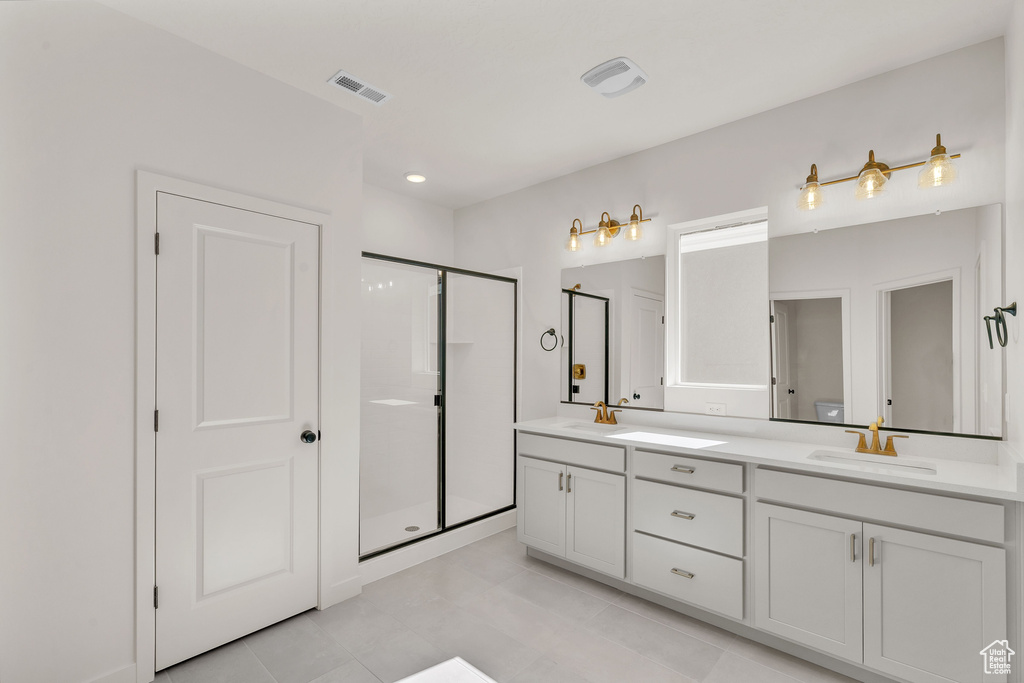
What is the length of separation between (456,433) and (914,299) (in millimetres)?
2769

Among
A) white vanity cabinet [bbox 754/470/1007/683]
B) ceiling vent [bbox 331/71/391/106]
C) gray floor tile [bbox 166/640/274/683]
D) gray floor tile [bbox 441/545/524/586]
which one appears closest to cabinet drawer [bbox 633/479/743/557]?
white vanity cabinet [bbox 754/470/1007/683]

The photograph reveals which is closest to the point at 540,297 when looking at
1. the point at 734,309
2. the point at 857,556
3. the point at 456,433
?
the point at 456,433

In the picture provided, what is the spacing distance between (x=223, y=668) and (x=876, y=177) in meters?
3.66

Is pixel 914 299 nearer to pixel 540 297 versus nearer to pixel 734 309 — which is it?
pixel 734 309

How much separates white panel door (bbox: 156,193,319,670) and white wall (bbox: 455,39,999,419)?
1.81 m

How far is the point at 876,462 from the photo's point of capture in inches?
83.7

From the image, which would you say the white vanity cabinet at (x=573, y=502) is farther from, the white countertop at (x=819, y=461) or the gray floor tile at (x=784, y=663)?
the gray floor tile at (x=784, y=663)

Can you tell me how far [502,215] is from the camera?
13.4 ft

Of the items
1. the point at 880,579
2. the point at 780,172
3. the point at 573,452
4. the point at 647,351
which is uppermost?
the point at 780,172

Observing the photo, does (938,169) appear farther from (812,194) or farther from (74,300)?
(74,300)

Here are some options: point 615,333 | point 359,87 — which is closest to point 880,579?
point 615,333

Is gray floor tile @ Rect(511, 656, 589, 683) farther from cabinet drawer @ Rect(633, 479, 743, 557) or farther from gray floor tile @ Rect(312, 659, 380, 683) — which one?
cabinet drawer @ Rect(633, 479, 743, 557)

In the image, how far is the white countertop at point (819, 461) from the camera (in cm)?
166

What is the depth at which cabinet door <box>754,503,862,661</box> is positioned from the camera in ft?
6.29
